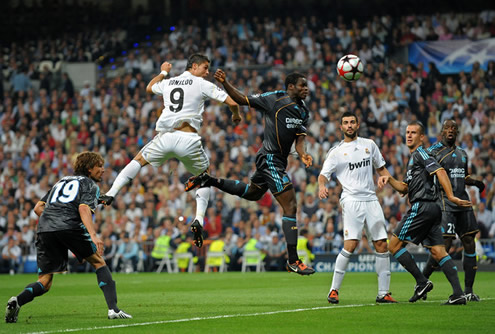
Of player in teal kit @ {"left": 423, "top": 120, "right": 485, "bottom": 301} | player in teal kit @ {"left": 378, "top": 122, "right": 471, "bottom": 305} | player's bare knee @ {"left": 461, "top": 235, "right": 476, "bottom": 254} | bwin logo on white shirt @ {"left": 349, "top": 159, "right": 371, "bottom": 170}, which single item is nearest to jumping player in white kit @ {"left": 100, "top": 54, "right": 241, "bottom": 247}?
bwin logo on white shirt @ {"left": 349, "top": 159, "right": 371, "bottom": 170}

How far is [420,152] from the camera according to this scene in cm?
1134

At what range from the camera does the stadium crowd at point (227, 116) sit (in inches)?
983

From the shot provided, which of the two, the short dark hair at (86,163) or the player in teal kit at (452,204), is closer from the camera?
the short dark hair at (86,163)

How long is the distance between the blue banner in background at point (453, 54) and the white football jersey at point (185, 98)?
18945 mm

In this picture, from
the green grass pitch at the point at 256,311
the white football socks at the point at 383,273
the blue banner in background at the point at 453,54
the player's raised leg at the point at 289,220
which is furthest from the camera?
the blue banner in background at the point at 453,54

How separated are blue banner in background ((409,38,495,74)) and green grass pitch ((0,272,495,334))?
14.0 m

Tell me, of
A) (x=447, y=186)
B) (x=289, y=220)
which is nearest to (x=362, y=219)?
(x=289, y=220)

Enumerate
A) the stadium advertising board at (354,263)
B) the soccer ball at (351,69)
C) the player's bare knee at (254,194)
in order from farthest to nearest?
the stadium advertising board at (354,263) < the soccer ball at (351,69) < the player's bare knee at (254,194)

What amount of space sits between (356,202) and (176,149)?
269 centimetres

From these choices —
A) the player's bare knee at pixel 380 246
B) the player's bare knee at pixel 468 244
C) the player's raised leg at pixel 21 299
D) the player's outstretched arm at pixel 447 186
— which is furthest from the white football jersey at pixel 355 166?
the player's raised leg at pixel 21 299

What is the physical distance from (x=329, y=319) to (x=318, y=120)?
17810mm

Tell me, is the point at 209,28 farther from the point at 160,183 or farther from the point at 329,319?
the point at 329,319

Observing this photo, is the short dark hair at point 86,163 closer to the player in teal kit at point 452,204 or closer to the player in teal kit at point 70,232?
the player in teal kit at point 70,232

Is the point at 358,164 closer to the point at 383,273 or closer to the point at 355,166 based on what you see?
the point at 355,166
